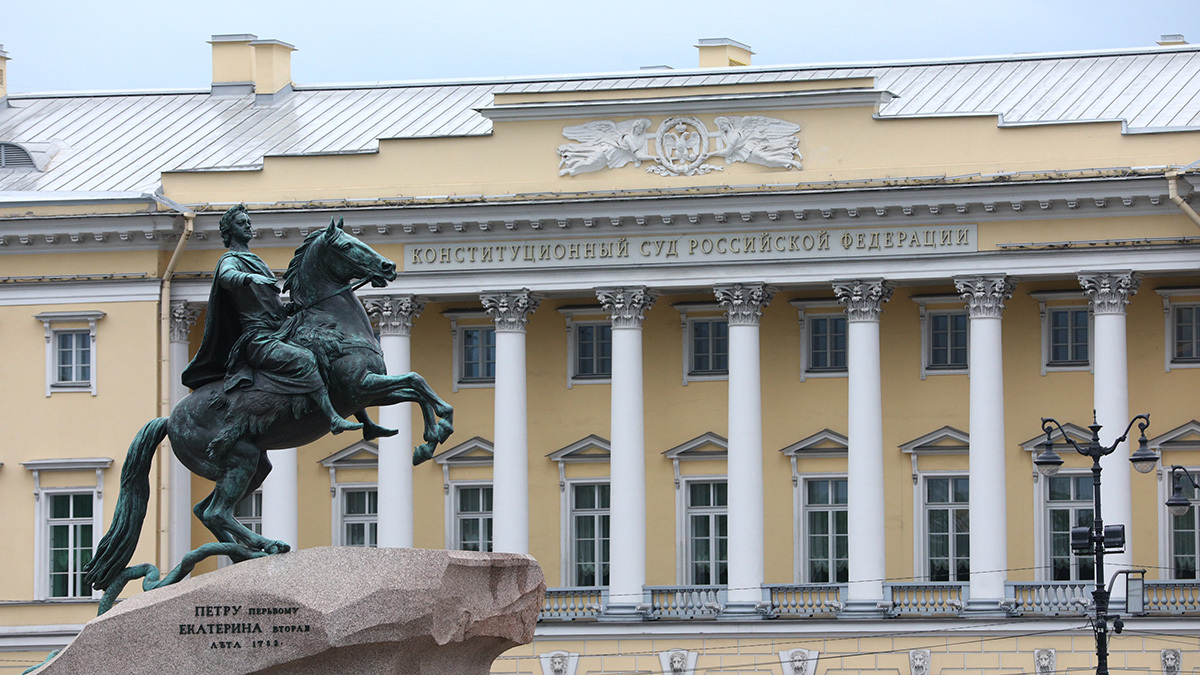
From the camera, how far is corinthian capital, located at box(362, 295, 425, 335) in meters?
41.5

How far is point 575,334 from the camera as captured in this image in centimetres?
4288

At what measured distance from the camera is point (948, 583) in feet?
128

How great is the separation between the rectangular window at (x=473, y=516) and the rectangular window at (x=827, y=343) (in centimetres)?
583

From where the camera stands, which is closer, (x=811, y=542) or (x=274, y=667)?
(x=274, y=667)

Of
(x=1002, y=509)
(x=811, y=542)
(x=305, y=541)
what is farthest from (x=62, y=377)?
(x=1002, y=509)

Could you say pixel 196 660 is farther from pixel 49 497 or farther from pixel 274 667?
pixel 49 497

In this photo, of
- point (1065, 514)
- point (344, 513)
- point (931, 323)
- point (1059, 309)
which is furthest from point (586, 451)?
point (1059, 309)

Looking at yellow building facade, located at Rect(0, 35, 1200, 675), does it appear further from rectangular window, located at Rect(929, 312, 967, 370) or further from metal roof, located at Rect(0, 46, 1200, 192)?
metal roof, located at Rect(0, 46, 1200, 192)

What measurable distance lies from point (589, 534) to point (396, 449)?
141 inches

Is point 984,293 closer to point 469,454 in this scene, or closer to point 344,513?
point 469,454

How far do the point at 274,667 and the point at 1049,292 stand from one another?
27.2 metres

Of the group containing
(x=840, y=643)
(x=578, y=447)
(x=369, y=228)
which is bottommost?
(x=840, y=643)

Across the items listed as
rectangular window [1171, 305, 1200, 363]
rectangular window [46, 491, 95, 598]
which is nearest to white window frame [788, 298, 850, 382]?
rectangular window [1171, 305, 1200, 363]

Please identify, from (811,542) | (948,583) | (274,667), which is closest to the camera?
(274,667)
